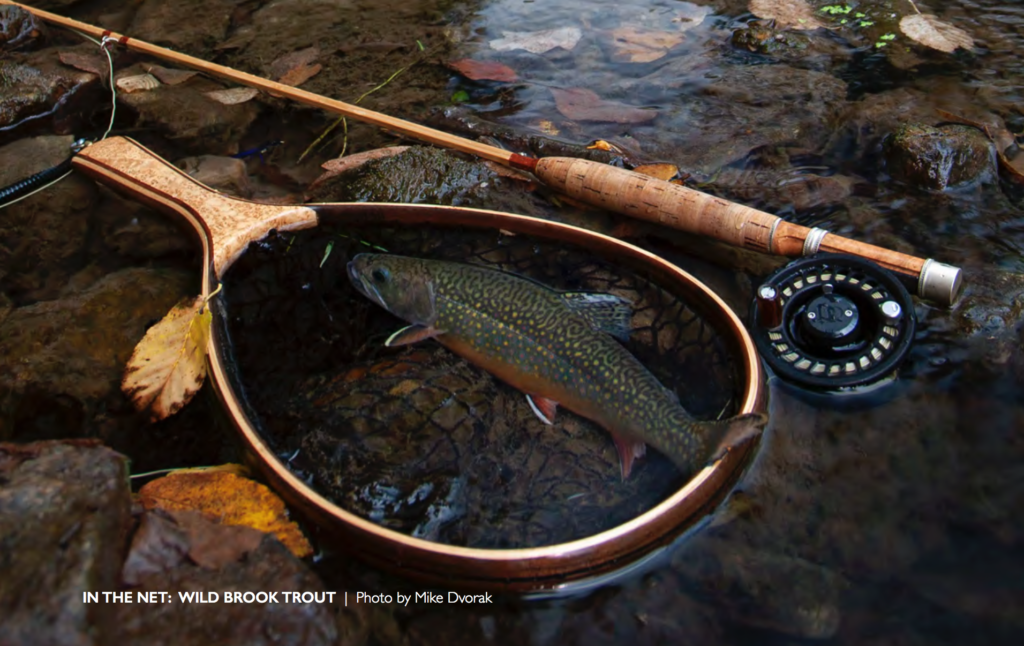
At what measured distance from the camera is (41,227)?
4074 mm

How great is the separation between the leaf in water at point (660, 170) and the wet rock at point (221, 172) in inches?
87.8

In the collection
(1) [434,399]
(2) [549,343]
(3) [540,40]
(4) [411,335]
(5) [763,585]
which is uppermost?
(3) [540,40]

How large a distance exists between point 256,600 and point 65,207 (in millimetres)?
2989

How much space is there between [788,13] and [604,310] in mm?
3470

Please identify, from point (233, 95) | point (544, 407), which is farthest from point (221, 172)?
point (544, 407)

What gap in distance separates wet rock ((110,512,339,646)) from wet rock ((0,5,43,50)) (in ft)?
16.0

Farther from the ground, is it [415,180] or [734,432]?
[734,432]

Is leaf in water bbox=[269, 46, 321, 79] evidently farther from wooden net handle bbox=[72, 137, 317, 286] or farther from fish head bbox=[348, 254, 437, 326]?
fish head bbox=[348, 254, 437, 326]

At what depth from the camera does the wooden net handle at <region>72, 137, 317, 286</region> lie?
3.36 m

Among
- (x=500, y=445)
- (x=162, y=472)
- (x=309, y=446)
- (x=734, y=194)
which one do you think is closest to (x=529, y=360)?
(x=500, y=445)

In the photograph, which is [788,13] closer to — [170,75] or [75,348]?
[170,75]

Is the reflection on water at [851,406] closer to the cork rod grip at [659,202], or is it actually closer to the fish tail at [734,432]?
the fish tail at [734,432]

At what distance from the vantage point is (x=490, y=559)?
2.21 m

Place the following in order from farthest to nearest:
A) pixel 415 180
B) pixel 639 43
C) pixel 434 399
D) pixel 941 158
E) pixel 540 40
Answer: pixel 540 40
pixel 639 43
pixel 415 180
pixel 941 158
pixel 434 399
